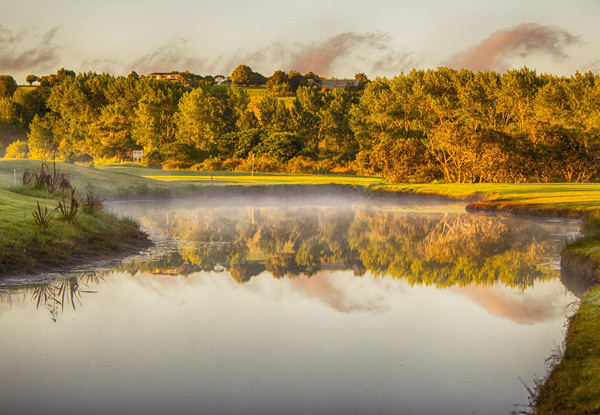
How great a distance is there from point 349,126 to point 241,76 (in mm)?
95637

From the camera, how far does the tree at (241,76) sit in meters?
190

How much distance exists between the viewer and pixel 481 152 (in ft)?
173

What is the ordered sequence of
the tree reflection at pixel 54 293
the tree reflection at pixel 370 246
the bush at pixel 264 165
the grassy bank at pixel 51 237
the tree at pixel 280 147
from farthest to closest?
1. the tree at pixel 280 147
2. the bush at pixel 264 165
3. the tree reflection at pixel 370 246
4. the grassy bank at pixel 51 237
5. the tree reflection at pixel 54 293

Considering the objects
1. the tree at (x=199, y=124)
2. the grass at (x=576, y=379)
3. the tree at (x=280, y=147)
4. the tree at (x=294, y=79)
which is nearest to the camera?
the grass at (x=576, y=379)

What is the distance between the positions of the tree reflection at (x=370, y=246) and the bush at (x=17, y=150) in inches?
2798

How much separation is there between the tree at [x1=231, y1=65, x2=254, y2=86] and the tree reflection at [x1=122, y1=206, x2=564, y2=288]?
159 metres

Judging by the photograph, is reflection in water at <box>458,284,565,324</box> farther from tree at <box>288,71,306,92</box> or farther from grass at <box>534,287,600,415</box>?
tree at <box>288,71,306,92</box>

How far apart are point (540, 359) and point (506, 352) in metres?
0.51

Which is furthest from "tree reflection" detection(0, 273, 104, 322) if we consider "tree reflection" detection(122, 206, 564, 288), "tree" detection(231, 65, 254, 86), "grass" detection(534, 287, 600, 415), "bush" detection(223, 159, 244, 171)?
"tree" detection(231, 65, 254, 86)

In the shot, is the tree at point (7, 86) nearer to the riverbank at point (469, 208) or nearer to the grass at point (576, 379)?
the riverbank at point (469, 208)

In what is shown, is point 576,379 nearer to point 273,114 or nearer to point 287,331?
point 287,331

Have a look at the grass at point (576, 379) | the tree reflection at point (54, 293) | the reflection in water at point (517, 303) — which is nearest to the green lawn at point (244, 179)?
the tree reflection at point (54, 293)

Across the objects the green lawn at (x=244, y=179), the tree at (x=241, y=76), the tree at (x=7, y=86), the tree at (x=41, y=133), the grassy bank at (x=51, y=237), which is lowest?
the grassy bank at (x=51, y=237)

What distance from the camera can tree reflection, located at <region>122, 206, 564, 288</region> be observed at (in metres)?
17.2
